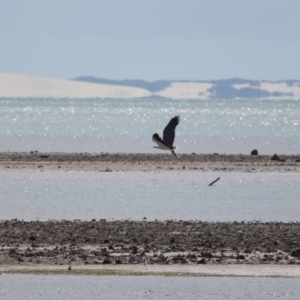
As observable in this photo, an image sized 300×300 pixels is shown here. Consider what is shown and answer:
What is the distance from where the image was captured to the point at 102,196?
29641 millimetres

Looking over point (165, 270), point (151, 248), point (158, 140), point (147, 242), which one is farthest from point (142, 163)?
point (165, 270)

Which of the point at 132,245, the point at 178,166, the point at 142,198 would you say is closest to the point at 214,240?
the point at 132,245

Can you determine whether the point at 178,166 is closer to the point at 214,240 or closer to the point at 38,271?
the point at 214,240

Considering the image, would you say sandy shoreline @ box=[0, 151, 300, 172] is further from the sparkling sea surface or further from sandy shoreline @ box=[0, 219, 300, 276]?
sandy shoreline @ box=[0, 219, 300, 276]

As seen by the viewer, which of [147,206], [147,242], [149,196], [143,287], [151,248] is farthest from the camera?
[149,196]

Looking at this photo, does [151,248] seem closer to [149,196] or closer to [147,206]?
[147,206]

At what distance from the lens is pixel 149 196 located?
29.8m

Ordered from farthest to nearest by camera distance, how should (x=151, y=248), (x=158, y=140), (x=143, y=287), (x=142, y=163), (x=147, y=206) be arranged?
(x=142, y=163), (x=147, y=206), (x=158, y=140), (x=151, y=248), (x=143, y=287)

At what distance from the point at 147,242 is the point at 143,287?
10.8 feet

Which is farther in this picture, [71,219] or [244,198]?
[244,198]

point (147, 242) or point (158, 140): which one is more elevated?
point (158, 140)

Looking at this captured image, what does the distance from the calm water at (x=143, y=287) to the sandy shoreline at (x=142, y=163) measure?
2087cm

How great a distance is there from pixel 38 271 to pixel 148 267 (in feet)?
5.37

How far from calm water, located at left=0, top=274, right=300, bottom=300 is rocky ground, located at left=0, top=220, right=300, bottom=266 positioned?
98 cm
